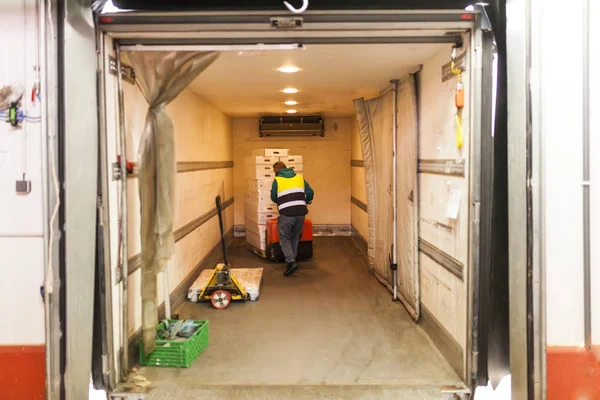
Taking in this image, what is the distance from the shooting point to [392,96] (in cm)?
612

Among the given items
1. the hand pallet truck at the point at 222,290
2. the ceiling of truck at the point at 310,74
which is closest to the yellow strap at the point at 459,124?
the ceiling of truck at the point at 310,74

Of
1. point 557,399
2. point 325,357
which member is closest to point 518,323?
point 557,399

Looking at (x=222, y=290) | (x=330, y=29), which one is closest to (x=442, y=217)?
(x=330, y=29)

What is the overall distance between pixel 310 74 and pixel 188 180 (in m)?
2.03

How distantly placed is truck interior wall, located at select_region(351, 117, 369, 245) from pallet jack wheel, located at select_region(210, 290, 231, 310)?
11.8 feet

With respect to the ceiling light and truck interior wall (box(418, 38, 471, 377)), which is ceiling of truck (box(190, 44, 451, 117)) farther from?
truck interior wall (box(418, 38, 471, 377))

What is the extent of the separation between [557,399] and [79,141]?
10.6 ft

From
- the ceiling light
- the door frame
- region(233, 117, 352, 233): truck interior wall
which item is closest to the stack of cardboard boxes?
region(233, 117, 352, 233): truck interior wall

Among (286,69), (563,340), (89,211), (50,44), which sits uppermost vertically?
(286,69)

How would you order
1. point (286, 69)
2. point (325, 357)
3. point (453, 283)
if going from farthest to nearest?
point (286, 69)
point (325, 357)
point (453, 283)

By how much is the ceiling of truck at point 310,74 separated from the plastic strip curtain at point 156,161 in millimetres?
523

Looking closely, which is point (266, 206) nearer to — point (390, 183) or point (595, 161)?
point (390, 183)

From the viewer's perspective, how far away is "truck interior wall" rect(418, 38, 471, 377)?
364 centimetres

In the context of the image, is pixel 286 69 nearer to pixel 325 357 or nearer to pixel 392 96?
pixel 392 96
